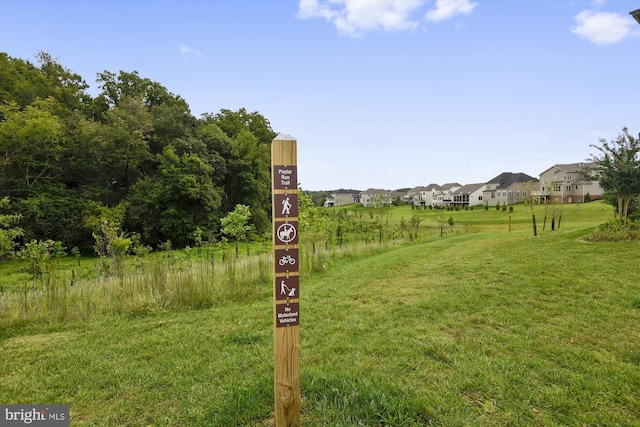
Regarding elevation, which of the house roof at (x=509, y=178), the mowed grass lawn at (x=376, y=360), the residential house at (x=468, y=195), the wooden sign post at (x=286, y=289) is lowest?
the mowed grass lawn at (x=376, y=360)

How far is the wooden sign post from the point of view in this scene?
209cm

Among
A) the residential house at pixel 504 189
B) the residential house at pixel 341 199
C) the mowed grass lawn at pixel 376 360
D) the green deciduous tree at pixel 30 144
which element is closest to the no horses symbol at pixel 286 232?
the mowed grass lawn at pixel 376 360

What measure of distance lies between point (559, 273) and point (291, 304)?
20.7 feet

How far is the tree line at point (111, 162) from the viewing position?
15.1 metres

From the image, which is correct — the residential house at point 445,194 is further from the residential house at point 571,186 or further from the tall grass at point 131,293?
the tall grass at point 131,293

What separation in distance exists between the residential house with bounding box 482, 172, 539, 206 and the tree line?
37206 millimetres

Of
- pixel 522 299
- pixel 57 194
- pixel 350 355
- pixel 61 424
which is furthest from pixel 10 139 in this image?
pixel 522 299

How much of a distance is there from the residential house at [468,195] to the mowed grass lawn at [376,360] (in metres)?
47.7

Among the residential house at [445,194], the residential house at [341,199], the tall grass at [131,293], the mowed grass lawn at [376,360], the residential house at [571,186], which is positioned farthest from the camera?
the residential house at [341,199]

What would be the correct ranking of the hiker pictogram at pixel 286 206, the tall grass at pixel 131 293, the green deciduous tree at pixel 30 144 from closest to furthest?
the hiker pictogram at pixel 286 206
the tall grass at pixel 131 293
the green deciduous tree at pixel 30 144

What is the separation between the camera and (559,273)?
604 cm

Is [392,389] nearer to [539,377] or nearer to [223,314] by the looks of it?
[539,377]

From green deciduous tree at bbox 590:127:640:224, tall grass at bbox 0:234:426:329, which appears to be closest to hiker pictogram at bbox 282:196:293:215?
tall grass at bbox 0:234:426:329

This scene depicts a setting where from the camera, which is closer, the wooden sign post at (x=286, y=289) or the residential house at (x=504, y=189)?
the wooden sign post at (x=286, y=289)
